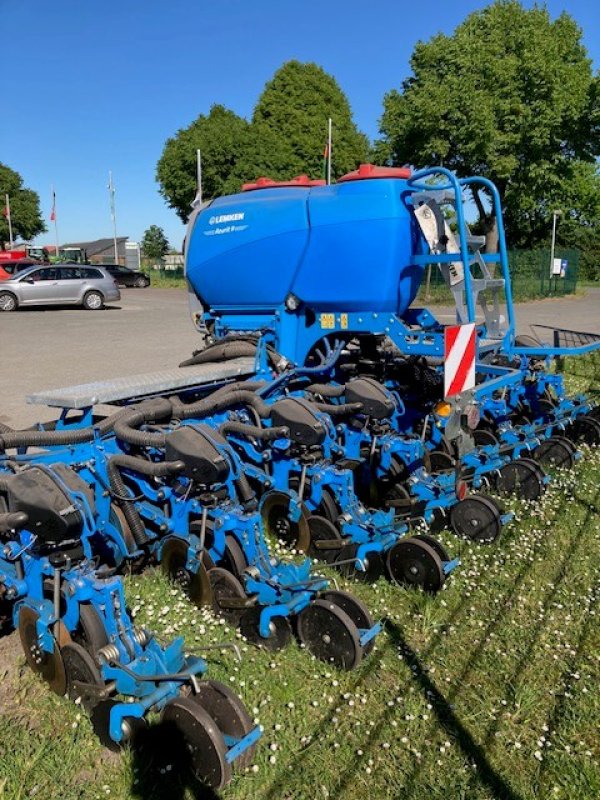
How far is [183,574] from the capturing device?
3.78 meters

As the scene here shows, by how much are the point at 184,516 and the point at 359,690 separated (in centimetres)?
130

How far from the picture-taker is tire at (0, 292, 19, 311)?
71.4 ft

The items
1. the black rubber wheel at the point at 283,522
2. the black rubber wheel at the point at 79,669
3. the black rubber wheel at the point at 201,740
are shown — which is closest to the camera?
the black rubber wheel at the point at 201,740

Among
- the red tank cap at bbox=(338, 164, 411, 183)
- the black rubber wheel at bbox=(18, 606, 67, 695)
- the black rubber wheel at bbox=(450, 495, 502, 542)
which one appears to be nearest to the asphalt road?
the black rubber wheel at bbox=(18, 606, 67, 695)

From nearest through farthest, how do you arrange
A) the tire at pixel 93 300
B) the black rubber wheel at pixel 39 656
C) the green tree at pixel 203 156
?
the black rubber wheel at pixel 39 656
the tire at pixel 93 300
the green tree at pixel 203 156

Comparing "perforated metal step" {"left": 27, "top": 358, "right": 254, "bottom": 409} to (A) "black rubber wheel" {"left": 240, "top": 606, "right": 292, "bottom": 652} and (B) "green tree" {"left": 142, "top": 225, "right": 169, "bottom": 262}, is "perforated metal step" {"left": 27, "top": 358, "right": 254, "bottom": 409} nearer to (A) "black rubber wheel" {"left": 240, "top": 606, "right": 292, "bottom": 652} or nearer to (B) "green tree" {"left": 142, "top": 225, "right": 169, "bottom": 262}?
Result: (A) "black rubber wheel" {"left": 240, "top": 606, "right": 292, "bottom": 652}

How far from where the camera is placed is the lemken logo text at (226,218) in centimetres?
580

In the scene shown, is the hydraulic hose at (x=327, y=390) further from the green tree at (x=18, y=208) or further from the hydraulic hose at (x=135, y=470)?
the green tree at (x=18, y=208)

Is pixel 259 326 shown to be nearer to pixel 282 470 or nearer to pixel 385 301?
pixel 385 301

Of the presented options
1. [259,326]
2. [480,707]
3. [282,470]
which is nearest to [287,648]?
[480,707]

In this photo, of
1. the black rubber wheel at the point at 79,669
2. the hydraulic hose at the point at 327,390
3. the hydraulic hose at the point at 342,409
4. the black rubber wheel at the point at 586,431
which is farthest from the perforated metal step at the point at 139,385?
the black rubber wheel at the point at 586,431

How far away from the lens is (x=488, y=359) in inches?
223

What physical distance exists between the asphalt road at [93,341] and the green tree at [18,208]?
141 ft

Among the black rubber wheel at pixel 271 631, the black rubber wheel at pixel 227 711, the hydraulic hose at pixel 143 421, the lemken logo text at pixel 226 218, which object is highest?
the lemken logo text at pixel 226 218
